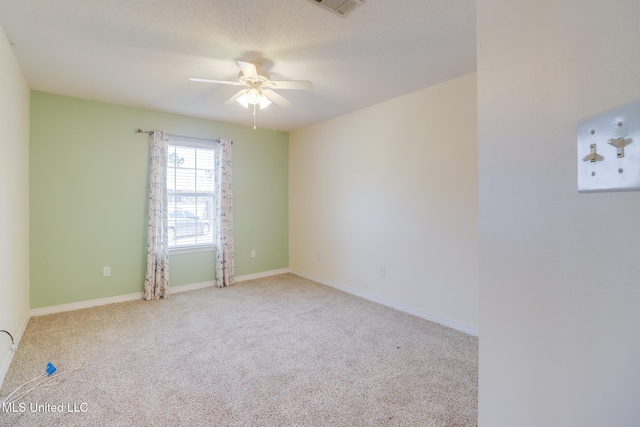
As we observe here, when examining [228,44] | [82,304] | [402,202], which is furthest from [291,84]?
[82,304]

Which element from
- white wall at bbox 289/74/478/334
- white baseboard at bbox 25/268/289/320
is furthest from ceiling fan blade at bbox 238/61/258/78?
white baseboard at bbox 25/268/289/320

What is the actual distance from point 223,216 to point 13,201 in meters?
2.27

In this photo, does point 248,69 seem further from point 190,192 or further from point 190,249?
point 190,249

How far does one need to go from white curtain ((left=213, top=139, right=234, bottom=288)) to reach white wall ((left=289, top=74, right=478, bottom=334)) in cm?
123

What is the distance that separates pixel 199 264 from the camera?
14.6 ft

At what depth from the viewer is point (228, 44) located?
229 cm

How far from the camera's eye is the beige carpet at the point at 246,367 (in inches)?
71.1

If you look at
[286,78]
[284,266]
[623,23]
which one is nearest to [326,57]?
[286,78]

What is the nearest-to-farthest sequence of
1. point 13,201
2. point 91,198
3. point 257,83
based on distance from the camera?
point 13,201
point 257,83
point 91,198

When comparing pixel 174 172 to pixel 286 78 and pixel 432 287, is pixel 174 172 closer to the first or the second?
pixel 286 78

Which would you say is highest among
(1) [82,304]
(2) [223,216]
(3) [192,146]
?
(3) [192,146]

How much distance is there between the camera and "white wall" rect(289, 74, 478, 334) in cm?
296

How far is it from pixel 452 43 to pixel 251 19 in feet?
4.86

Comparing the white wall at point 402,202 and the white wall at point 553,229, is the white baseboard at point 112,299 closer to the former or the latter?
the white wall at point 402,202
